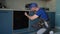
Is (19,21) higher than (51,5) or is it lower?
lower

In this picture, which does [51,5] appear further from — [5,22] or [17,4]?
[5,22]

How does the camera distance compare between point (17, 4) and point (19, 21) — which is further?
point (17, 4)

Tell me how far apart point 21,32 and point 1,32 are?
2.94ft

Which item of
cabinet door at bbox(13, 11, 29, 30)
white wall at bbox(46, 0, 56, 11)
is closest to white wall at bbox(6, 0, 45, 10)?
cabinet door at bbox(13, 11, 29, 30)

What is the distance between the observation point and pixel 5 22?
4.80 m

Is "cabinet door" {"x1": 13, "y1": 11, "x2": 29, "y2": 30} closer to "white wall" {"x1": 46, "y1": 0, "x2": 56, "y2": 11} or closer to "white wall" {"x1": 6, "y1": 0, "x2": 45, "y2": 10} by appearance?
"white wall" {"x1": 6, "y1": 0, "x2": 45, "y2": 10}

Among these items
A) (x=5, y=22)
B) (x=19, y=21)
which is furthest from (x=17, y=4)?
(x=5, y=22)

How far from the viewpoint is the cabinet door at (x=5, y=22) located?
4771 millimetres

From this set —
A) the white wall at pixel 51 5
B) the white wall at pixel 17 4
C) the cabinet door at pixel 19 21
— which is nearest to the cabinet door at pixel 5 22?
the cabinet door at pixel 19 21

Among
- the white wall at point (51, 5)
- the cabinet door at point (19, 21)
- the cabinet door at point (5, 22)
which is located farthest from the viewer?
the white wall at point (51, 5)

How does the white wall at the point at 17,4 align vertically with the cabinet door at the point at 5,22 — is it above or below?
above

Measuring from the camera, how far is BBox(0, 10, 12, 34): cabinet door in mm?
4771

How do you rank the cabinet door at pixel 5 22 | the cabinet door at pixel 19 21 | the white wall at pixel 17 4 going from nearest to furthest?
the cabinet door at pixel 5 22, the cabinet door at pixel 19 21, the white wall at pixel 17 4

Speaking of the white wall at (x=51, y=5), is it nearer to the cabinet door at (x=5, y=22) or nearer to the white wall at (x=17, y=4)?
the white wall at (x=17, y=4)
